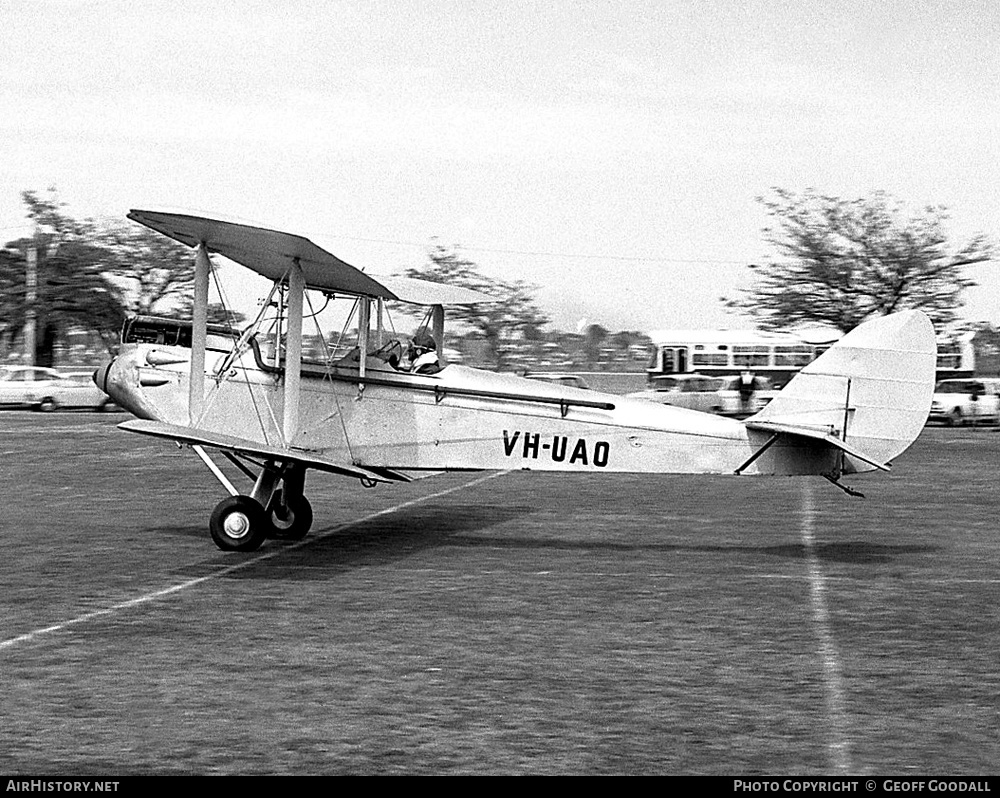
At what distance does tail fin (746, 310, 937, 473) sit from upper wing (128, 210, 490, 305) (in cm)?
412

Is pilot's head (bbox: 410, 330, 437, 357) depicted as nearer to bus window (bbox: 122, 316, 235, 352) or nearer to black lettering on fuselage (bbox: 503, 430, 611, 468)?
black lettering on fuselage (bbox: 503, 430, 611, 468)

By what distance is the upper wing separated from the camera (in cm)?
1228

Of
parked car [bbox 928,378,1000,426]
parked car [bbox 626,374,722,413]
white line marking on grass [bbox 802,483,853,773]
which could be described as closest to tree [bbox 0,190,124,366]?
parked car [bbox 626,374,722,413]

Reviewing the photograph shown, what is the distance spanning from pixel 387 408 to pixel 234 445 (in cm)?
193

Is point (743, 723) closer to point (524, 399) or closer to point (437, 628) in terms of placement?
point (437, 628)

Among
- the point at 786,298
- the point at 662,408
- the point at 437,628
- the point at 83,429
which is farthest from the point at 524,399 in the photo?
the point at 786,298

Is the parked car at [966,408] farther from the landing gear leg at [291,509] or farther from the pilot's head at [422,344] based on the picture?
the landing gear leg at [291,509]

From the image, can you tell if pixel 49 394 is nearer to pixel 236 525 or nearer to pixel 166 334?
pixel 166 334

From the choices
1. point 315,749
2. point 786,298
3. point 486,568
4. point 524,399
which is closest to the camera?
point 315,749

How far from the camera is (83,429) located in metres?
34.8

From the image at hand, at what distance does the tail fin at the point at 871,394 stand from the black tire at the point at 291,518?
4.85m

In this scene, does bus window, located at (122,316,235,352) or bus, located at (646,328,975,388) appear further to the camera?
bus, located at (646,328,975,388)

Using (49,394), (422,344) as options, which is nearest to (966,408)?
(49,394)

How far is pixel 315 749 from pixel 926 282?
124 ft
